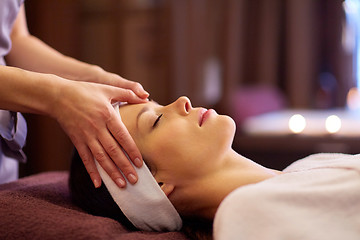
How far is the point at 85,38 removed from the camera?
179 inches

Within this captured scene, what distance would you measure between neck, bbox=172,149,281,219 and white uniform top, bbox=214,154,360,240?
124 mm

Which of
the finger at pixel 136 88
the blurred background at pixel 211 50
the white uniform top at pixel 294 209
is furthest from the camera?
the blurred background at pixel 211 50

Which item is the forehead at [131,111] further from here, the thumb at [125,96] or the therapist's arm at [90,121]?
the therapist's arm at [90,121]

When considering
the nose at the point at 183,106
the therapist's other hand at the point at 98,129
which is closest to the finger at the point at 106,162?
the therapist's other hand at the point at 98,129

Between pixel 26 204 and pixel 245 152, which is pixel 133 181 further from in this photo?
pixel 245 152

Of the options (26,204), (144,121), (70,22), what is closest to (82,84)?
(144,121)

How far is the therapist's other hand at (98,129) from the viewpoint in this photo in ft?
3.34

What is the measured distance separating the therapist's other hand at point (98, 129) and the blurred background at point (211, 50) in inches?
81.4

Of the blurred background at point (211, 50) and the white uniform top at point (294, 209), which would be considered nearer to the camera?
the white uniform top at point (294, 209)

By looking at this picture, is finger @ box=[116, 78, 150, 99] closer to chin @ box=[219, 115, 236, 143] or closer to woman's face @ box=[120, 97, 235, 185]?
woman's face @ box=[120, 97, 235, 185]

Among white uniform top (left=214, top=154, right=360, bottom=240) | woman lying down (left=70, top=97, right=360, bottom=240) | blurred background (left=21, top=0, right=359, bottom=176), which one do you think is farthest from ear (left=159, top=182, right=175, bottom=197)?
blurred background (left=21, top=0, right=359, bottom=176)

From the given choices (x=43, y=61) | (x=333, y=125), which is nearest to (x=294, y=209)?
(x=43, y=61)

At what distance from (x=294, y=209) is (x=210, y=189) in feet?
0.80

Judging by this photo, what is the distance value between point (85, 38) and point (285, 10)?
242 cm
